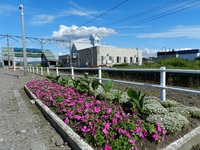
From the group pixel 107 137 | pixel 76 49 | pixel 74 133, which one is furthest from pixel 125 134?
pixel 76 49

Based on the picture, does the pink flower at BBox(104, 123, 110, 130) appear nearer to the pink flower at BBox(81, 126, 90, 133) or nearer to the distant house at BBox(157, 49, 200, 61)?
the pink flower at BBox(81, 126, 90, 133)

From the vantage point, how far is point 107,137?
2.50 meters

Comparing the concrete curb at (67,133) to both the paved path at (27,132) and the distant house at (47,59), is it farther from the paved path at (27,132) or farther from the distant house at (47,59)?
the distant house at (47,59)

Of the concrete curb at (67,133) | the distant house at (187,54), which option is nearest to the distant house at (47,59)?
the distant house at (187,54)

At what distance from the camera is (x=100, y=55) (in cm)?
4519

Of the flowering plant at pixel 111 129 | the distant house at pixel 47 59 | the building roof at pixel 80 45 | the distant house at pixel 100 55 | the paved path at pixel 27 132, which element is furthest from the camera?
the distant house at pixel 47 59

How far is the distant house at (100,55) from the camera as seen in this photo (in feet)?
148

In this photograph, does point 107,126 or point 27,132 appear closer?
point 107,126

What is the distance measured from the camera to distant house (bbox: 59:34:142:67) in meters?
45.2

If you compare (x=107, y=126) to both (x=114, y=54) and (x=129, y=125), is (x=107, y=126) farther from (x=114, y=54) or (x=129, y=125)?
(x=114, y=54)

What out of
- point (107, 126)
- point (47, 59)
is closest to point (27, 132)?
point (107, 126)

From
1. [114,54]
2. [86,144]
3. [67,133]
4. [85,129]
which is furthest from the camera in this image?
[114,54]

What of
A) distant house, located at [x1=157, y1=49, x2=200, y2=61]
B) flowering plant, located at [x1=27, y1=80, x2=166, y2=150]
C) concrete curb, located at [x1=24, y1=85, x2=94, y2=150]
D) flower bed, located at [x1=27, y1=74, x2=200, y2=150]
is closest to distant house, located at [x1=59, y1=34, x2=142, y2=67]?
distant house, located at [x1=157, y1=49, x2=200, y2=61]

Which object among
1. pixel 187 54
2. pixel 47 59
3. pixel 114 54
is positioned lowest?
pixel 47 59
